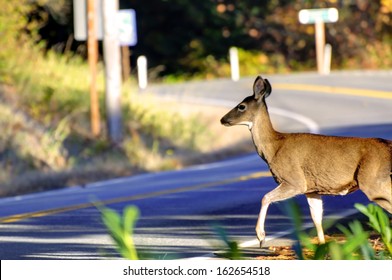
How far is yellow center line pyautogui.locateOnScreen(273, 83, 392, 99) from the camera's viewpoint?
42.9 metres

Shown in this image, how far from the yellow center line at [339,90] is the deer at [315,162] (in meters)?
30.1

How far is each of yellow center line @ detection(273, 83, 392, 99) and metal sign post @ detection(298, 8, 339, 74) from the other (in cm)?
436

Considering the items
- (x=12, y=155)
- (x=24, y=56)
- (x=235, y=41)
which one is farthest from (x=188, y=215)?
(x=235, y=41)

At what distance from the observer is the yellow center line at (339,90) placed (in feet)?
141

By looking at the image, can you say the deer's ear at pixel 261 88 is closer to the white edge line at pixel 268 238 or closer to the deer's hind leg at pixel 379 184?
the deer's hind leg at pixel 379 184

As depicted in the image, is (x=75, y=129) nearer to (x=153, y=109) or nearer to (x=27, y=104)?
Answer: (x=27, y=104)

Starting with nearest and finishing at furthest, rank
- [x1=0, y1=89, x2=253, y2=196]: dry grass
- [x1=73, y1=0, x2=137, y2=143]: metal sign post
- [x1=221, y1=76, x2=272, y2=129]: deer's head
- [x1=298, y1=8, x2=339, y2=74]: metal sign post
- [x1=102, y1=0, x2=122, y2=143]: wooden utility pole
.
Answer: [x1=221, y1=76, x2=272, y2=129]: deer's head, [x1=0, y1=89, x2=253, y2=196]: dry grass, [x1=73, y1=0, x2=137, y2=143]: metal sign post, [x1=102, y1=0, x2=122, y2=143]: wooden utility pole, [x1=298, y1=8, x2=339, y2=74]: metal sign post

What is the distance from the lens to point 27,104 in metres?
28.3

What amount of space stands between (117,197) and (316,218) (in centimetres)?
766

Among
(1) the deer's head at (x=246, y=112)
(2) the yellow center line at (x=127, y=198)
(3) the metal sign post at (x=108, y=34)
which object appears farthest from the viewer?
(3) the metal sign post at (x=108, y=34)

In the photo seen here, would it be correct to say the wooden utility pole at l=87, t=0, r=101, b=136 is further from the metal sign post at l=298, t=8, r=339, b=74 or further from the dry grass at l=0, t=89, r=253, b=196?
the metal sign post at l=298, t=8, r=339, b=74

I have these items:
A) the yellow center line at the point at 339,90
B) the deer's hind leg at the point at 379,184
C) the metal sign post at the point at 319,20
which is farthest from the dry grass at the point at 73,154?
the metal sign post at the point at 319,20

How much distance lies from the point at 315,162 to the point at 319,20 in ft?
138

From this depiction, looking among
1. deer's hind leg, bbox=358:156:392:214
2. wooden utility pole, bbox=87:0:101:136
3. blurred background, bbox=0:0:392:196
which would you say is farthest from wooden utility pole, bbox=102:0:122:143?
deer's hind leg, bbox=358:156:392:214
